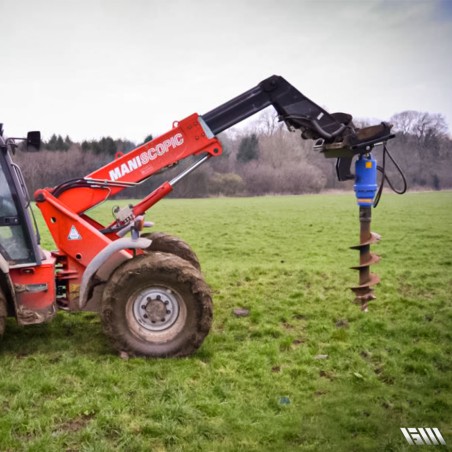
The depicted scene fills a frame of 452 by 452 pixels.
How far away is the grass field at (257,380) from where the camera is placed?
4309 millimetres

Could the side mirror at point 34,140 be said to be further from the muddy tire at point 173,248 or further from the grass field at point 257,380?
the muddy tire at point 173,248

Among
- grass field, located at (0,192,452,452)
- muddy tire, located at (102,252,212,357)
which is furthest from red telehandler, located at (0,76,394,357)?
grass field, located at (0,192,452,452)

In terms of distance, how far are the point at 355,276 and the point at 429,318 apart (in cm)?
290

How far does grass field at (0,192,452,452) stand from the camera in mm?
4309

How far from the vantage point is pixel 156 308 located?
5.98 m

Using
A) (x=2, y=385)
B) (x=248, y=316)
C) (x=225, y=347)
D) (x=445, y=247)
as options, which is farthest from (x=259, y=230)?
(x=2, y=385)

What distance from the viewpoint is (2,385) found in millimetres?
5156

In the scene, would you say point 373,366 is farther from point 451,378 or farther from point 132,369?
point 132,369

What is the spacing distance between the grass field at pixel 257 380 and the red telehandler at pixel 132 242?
0.47m

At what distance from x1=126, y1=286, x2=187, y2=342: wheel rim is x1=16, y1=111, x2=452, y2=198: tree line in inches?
894

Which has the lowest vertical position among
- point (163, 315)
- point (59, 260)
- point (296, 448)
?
point (296, 448)

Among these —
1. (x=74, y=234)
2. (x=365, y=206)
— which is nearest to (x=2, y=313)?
(x=74, y=234)

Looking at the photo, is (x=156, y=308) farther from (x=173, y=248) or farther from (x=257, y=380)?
(x=173, y=248)

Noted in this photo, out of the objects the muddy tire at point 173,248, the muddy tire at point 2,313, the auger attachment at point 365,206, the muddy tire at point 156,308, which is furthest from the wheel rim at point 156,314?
the auger attachment at point 365,206
